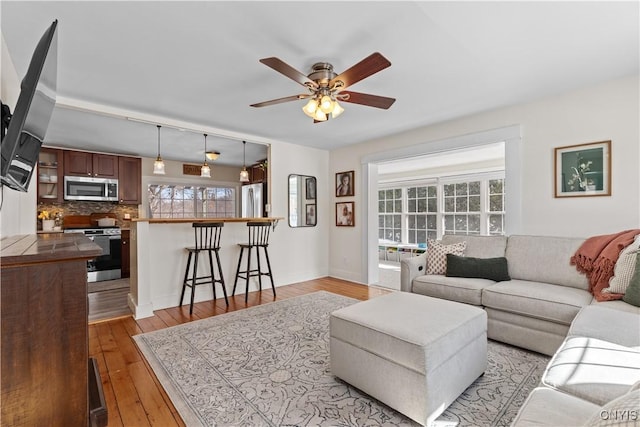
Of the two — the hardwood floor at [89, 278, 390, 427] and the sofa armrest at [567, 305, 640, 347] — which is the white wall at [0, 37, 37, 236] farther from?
the sofa armrest at [567, 305, 640, 347]

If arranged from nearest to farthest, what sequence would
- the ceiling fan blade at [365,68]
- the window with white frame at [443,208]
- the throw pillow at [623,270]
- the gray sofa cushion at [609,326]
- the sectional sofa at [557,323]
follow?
the sectional sofa at [557,323] < the gray sofa cushion at [609,326] < the ceiling fan blade at [365,68] < the throw pillow at [623,270] < the window with white frame at [443,208]

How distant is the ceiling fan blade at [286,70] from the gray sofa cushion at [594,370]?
2167mm

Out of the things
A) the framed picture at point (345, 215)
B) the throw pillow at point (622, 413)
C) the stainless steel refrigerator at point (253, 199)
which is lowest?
the throw pillow at point (622, 413)

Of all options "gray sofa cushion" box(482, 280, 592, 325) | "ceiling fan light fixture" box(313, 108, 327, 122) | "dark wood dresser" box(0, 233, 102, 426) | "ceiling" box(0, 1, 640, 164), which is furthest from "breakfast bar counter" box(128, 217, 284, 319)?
"gray sofa cushion" box(482, 280, 592, 325)

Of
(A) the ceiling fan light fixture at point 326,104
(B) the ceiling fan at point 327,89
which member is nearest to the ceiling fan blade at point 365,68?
(B) the ceiling fan at point 327,89

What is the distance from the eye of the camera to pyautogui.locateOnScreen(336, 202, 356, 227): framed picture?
206 inches

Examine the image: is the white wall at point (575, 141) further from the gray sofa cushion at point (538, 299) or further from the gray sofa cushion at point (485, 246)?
the gray sofa cushion at point (538, 299)

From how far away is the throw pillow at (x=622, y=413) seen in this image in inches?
23.1

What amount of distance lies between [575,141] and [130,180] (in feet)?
22.2

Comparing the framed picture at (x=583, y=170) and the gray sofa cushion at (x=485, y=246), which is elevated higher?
the framed picture at (x=583, y=170)

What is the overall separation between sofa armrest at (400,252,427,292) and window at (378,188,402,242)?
4480 mm

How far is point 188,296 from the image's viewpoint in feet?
13.0

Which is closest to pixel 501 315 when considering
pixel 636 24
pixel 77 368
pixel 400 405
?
pixel 400 405

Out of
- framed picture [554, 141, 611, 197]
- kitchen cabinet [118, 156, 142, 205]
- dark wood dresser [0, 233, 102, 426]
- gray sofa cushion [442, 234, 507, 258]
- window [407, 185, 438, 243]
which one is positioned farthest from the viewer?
window [407, 185, 438, 243]
